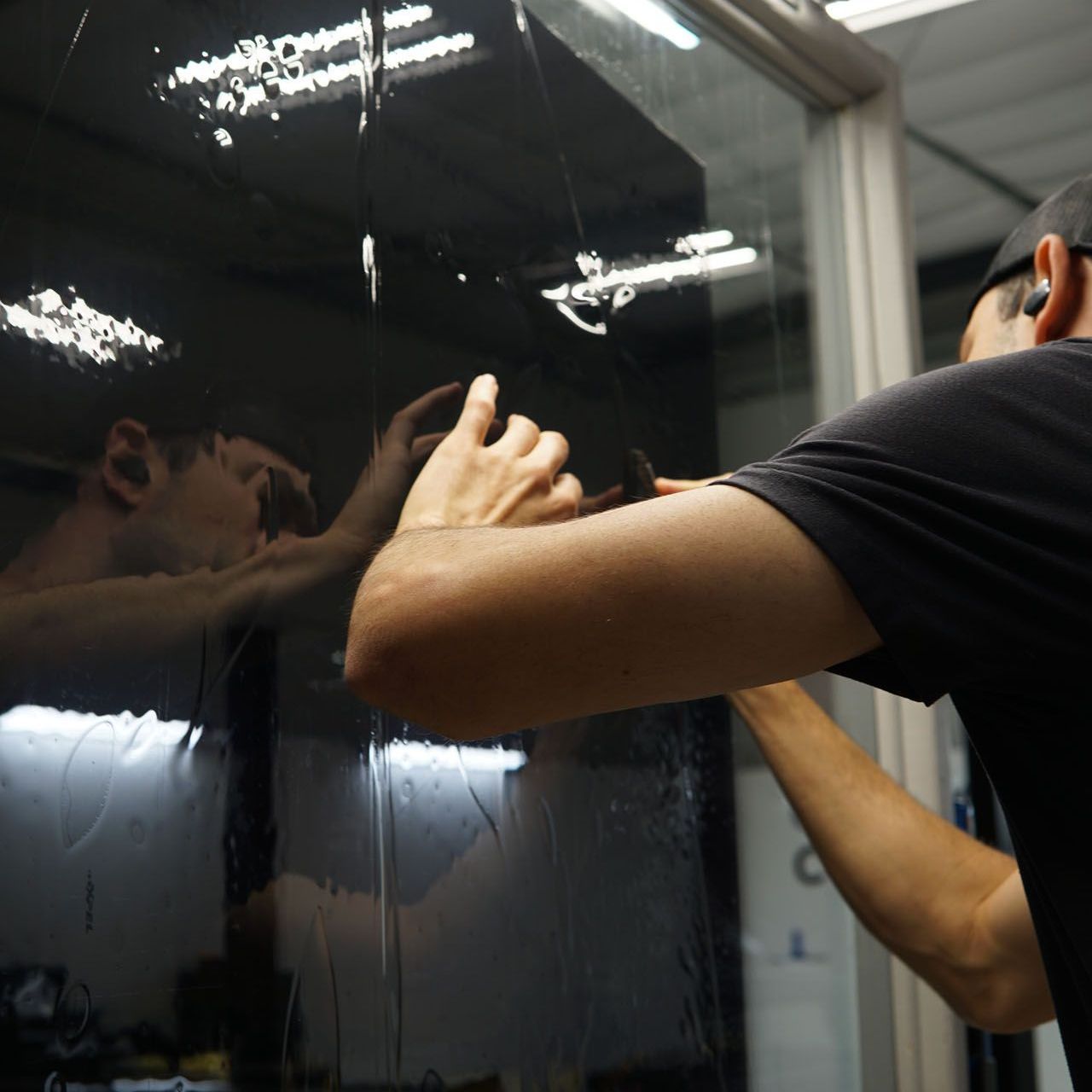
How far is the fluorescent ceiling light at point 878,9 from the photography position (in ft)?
9.15

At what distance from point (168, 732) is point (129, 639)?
6cm

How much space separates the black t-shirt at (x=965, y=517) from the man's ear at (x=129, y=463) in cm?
34

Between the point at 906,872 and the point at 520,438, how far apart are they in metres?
0.61

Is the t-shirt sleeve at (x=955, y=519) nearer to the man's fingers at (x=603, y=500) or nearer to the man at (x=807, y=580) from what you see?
the man at (x=807, y=580)

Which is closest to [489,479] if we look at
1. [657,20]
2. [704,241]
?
[704,241]

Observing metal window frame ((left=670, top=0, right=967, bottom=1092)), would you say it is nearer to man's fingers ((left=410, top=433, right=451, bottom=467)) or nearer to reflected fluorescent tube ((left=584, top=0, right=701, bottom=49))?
reflected fluorescent tube ((left=584, top=0, right=701, bottom=49))

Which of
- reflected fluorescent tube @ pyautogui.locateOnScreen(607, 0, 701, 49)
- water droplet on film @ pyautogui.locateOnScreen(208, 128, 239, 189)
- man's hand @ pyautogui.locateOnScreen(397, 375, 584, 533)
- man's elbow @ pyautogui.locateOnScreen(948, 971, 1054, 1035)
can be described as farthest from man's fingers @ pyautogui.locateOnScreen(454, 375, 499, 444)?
man's elbow @ pyautogui.locateOnScreen(948, 971, 1054, 1035)

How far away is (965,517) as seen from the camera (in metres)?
0.66

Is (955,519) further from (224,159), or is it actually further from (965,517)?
(224,159)

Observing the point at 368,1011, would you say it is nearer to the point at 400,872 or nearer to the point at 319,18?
the point at 400,872

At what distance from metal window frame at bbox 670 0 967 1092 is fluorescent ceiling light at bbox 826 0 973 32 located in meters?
1.12

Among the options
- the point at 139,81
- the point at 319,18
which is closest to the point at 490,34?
the point at 319,18

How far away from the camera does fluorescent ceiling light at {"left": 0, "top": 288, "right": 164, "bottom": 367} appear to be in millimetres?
714

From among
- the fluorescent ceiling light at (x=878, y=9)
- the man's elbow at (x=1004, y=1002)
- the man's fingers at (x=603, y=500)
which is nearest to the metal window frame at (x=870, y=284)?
the man's elbow at (x=1004, y=1002)
